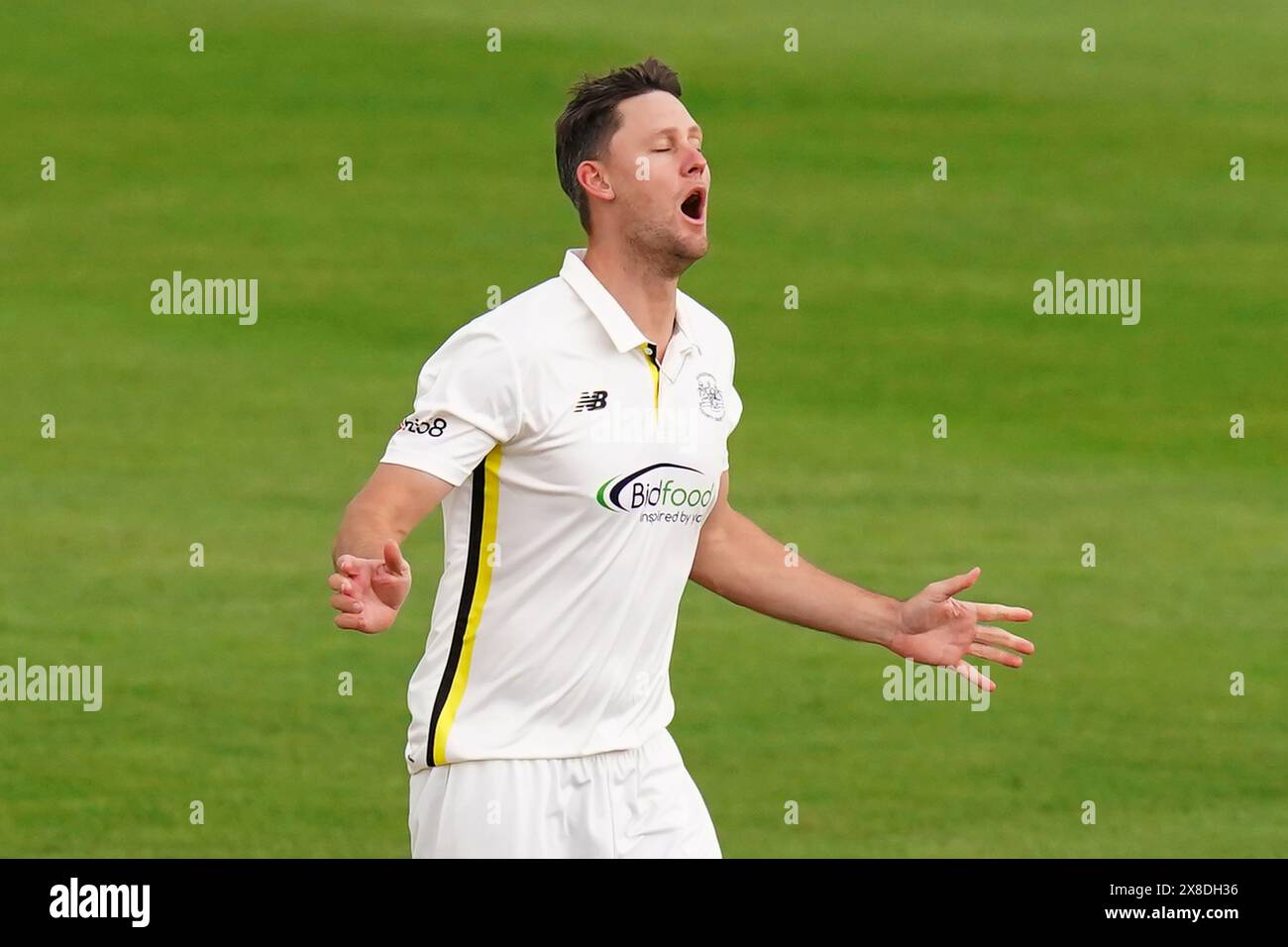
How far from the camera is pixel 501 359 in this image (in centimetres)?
586

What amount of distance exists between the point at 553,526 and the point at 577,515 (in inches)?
2.5

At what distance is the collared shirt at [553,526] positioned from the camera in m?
5.88

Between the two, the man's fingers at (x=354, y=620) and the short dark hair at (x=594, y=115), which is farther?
the short dark hair at (x=594, y=115)

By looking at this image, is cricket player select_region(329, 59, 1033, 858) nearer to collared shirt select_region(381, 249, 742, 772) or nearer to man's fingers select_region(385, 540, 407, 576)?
collared shirt select_region(381, 249, 742, 772)

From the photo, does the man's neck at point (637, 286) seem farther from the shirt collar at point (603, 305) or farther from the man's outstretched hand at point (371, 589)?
the man's outstretched hand at point (371, 589)

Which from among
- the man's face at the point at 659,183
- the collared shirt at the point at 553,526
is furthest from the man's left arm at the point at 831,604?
the man's face at the point at 659,183

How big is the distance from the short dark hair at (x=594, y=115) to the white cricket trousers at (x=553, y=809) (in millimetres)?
1415

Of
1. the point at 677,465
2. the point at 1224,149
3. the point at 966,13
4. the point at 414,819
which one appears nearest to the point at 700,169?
the point at 677,465

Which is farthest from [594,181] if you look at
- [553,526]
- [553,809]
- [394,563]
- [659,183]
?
[553,809]

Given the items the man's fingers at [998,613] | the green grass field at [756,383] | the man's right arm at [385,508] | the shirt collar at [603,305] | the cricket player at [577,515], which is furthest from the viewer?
the green grass field at [756,383]

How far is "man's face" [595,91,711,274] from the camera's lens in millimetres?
6129

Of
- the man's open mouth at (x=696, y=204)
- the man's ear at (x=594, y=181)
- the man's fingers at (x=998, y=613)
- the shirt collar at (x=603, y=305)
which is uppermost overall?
the man's ear at (x=594, y=181)

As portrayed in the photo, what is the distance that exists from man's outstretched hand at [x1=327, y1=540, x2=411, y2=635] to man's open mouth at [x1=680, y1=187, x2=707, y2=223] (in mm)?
1331
